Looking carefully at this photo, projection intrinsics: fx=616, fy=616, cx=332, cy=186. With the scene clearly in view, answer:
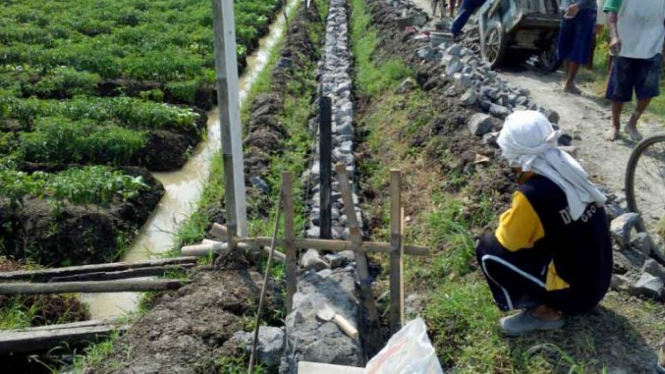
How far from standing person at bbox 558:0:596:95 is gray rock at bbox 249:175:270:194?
4377mm

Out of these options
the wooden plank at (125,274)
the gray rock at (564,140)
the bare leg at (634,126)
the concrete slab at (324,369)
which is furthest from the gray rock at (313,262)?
the bare leg at (634,126)

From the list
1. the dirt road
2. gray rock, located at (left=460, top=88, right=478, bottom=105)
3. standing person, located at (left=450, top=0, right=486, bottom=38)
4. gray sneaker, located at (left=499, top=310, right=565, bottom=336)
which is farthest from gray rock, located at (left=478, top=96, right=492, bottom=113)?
standing person, located at (left=450, top=0, right=486, bottom=38)

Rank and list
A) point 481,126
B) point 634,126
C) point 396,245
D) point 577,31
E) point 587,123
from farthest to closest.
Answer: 1. point 577,31
2. point 587,123
3. point 634,126
4. point 481,126
5. point 396,245

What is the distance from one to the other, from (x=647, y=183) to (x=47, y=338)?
14.1ft

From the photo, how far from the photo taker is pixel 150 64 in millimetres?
9812

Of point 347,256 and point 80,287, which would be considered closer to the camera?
point 80,287

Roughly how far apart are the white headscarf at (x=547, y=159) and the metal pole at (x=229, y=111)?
1.75 metres

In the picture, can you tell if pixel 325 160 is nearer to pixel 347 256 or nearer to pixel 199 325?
pixel 347 256

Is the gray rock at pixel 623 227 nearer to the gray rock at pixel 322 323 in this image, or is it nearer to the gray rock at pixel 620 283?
the gray rock at pixel 620 283

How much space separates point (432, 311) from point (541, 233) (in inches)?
41.3

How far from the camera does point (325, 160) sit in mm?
4191

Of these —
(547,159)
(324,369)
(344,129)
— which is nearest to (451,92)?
Result: (344,129)

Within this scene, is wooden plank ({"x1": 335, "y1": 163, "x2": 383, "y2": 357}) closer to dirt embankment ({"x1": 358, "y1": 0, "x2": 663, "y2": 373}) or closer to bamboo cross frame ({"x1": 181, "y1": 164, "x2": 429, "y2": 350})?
bamboo cross frame ({"x1": 181, "y1": 164, "x2": 429, "y2": 350})

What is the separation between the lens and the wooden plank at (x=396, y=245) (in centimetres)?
360
